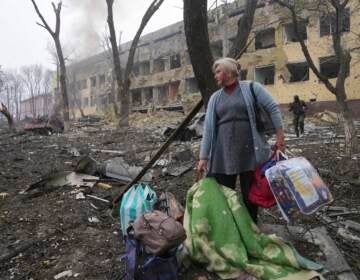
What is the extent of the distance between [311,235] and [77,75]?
5576cm

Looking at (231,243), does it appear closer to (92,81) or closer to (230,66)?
(230,66)

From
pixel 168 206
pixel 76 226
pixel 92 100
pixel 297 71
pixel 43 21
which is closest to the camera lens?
pixel 168 206

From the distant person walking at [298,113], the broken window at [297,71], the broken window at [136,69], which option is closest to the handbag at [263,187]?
the distant person walking at [298,113]

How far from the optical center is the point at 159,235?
2701mm

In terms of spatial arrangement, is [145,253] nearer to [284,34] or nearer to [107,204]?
[107,204]

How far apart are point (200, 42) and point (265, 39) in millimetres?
25795

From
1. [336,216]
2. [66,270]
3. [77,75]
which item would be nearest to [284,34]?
[336,216]

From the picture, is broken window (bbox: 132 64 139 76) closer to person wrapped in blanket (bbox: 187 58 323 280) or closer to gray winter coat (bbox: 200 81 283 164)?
person wrapped in blanket (bbox: 187 58 323 280)

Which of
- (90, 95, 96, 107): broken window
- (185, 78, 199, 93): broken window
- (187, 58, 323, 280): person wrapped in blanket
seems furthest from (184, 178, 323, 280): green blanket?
(90, 95, 96, 107): broken window

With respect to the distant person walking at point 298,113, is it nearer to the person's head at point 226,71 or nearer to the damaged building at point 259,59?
the damaged building at point 259,59

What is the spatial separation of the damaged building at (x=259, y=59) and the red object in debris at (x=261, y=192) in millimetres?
→ 10808

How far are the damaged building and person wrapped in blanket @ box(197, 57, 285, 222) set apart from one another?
1040 cm

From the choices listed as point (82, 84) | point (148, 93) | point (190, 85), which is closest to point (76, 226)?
point (190, 85)

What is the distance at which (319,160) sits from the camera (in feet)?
23.9
